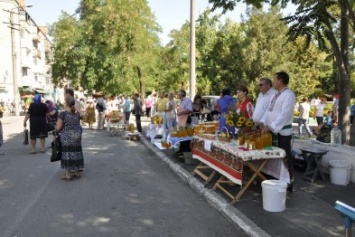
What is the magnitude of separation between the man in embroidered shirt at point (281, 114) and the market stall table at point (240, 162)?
0.34 meters

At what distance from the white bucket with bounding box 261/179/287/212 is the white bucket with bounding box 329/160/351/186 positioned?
202cm

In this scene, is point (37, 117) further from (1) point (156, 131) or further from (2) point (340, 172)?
(2) point (340, 172)

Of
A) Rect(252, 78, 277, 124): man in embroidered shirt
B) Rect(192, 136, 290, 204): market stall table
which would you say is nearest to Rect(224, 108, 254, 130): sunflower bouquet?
Rect(192, 136, 290, 204): market stall table

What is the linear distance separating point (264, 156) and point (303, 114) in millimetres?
10697

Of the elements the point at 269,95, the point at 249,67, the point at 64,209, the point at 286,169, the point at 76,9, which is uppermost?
the point at 76,9

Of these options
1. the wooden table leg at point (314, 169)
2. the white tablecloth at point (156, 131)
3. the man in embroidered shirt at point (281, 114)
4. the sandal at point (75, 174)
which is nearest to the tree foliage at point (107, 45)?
the white tablecloth at point (156, 131)

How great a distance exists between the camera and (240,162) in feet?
18.2

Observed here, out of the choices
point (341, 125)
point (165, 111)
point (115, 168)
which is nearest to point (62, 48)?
point (165, 111)

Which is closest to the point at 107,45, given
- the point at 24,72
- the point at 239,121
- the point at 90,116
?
the point at 90,116

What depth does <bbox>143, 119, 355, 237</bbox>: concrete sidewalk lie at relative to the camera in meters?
4.66

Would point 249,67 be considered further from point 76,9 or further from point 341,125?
point 341,125

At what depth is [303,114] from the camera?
50.4ft

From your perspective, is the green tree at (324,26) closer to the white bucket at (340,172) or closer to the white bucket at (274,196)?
the white bucket at (340,172)

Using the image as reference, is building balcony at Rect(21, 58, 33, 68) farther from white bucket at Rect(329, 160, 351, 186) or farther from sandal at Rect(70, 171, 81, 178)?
white bucket at Rect(329, 160, 351, 186)
